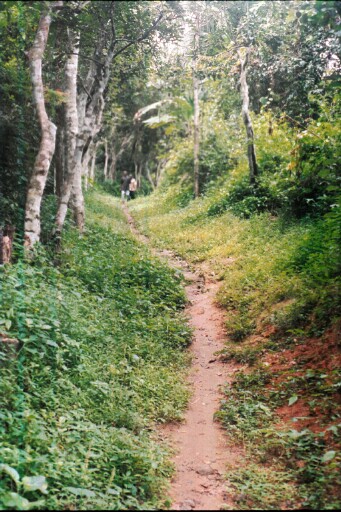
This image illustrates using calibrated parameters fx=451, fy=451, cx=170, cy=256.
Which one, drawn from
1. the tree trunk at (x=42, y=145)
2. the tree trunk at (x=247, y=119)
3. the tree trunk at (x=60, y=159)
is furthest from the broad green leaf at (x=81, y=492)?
the tree trunk at (x=247, y=119)

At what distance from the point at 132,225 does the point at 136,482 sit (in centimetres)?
1437

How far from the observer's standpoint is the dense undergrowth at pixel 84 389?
358 cm

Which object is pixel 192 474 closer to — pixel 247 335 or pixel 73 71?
pixel 247 335

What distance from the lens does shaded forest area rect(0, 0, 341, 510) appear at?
4.05 m

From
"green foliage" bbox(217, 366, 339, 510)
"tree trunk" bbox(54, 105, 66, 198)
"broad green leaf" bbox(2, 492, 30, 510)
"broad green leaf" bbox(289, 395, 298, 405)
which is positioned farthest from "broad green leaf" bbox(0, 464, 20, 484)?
"tree trunk" bbox(54, 105, 66, 198)

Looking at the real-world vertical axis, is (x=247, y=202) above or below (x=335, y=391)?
above

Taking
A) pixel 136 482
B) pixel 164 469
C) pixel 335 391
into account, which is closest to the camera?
pixel 136 482

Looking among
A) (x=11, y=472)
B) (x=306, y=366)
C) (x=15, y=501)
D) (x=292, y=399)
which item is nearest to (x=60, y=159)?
(x=306, y=366)

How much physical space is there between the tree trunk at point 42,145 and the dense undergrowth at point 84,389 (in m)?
0.59

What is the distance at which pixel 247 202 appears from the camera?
13.4m

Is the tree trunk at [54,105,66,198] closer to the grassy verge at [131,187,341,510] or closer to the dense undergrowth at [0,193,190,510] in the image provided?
the dense undergrowth at [0,193,190,510]

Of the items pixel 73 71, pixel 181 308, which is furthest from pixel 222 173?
pixel 181 308

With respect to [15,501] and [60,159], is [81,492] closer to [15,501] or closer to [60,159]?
[15,501]

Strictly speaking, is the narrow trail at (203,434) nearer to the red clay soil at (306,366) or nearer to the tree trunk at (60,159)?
the red clay soil at (306,366)
